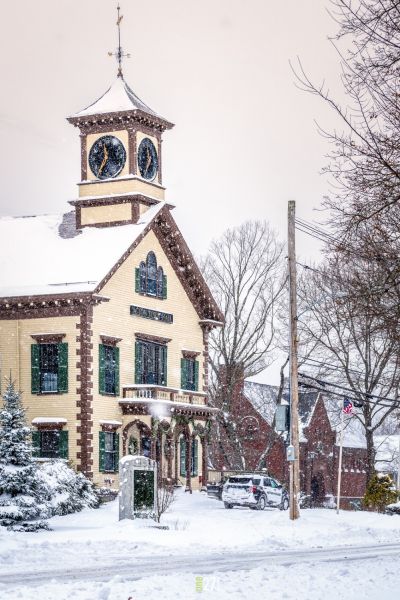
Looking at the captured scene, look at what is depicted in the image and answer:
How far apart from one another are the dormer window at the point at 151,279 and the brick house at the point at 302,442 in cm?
2046

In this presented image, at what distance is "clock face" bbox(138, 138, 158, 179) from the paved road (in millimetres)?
26876

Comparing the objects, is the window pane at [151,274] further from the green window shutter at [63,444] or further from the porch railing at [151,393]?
the green window shutter at [63,444]

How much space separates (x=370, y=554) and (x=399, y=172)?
34.6ft

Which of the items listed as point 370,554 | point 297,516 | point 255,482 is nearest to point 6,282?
point 255,482

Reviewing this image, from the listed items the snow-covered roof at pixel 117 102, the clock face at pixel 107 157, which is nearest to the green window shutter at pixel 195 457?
the clock face at pixel 107 157

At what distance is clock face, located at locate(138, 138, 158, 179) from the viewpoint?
50.2 metres

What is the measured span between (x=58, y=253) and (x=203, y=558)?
1054 inches

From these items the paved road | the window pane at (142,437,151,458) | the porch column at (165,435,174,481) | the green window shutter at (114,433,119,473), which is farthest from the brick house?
the paved road

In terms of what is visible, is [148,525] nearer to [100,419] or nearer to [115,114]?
[100,419]

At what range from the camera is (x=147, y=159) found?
50594 millimetres

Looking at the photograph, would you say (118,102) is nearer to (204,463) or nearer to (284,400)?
(204,463)

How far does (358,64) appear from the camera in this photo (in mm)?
16578

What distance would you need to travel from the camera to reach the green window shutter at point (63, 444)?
44.1 m

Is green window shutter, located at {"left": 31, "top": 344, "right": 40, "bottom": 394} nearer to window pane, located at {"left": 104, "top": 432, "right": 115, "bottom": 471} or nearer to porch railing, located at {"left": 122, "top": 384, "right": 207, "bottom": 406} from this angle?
window pane, located at {"left": 104, "top": 432, "right": 115, "bottom": 471}
